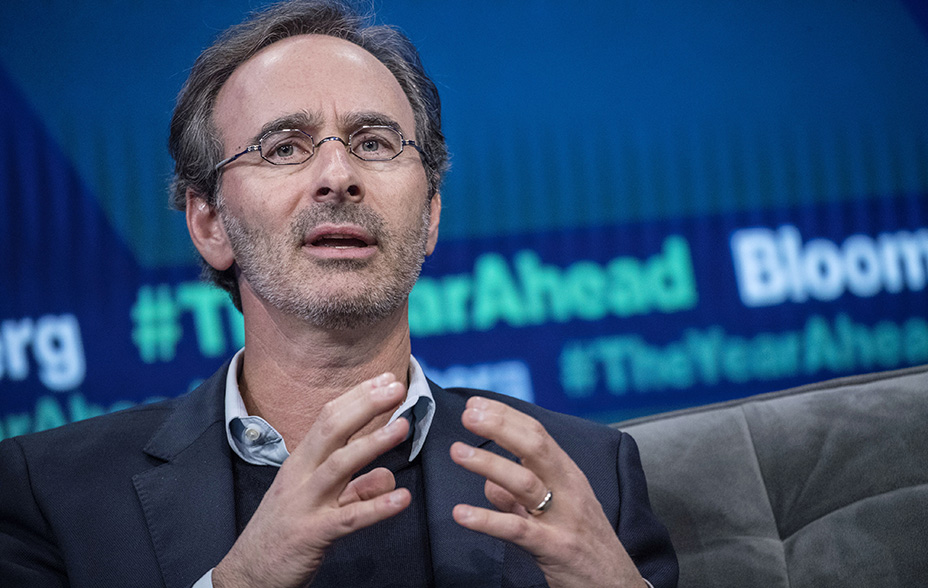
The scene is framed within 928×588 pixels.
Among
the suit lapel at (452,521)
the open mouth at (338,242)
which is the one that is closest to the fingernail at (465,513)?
the suit lapel at (452,521)

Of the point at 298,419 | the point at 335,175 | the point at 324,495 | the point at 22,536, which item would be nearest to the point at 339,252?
the point at 335,175

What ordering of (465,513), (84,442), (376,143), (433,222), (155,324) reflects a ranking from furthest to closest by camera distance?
(155,324) < (433,222) < (376,143) < (84,442) < (465,513)

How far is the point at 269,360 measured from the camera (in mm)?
1512

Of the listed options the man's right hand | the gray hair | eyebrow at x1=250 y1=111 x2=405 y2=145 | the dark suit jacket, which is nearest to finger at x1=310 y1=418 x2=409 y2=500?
the man's right hand

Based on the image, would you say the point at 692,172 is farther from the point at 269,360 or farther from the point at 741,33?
the point at 269,360

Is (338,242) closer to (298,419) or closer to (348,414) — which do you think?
(298,419)

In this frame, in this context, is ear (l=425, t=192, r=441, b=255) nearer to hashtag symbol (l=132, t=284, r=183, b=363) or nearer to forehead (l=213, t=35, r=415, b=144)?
forehead (l=213, t=35, r=415, b=144)

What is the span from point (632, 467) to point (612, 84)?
1.48 m

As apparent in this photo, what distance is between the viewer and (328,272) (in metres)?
1.38

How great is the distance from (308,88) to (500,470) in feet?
3.12

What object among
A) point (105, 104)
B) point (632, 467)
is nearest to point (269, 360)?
point (632, 467)

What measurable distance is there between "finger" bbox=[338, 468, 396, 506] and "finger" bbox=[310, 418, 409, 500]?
0.24 feet

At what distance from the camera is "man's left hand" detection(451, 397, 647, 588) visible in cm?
92

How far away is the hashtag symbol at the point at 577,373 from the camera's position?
2.39 m
